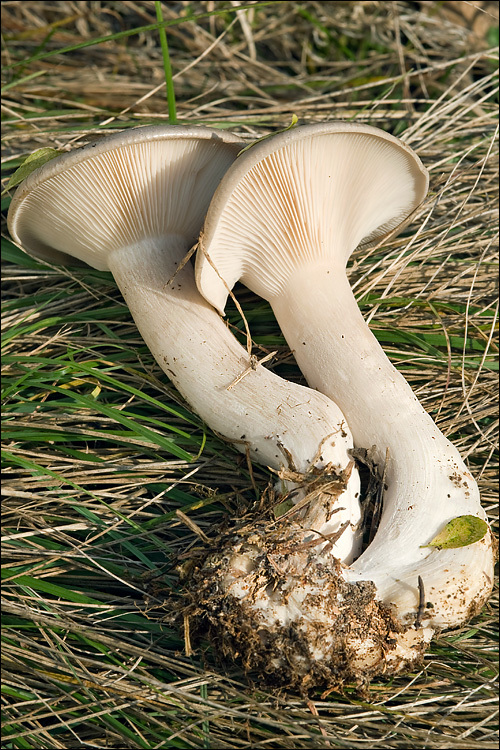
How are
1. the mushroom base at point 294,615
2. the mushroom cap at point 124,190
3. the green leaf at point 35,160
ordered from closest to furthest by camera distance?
the mushroom base at point 294,615 < the mushroom cap at point 124,190 < the green leaf at point 35,160

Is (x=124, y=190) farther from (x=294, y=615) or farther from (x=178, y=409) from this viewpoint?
(x=294, y=615)

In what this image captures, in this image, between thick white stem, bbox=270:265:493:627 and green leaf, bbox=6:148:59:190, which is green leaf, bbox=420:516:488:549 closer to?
thick white stem, bbox=270:265:493:627

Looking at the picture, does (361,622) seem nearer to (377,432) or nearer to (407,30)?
(377,432)

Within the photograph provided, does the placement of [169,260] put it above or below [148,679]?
above

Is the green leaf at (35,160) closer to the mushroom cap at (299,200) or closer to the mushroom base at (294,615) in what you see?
the mushroom cap at (299,200)

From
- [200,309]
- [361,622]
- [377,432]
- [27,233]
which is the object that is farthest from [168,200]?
[361,622]

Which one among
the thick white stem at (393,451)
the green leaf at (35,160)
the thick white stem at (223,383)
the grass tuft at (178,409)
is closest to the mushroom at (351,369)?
the thick white stem at (393,451)
